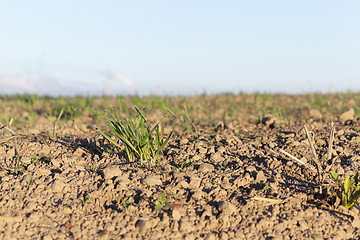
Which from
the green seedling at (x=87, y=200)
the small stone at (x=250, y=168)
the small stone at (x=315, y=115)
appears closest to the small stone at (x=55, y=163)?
the green seedling at (x=87, y=200)

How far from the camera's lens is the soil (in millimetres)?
2074

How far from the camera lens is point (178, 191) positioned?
234 cm

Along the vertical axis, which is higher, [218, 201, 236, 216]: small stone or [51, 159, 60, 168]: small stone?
[51, 159, 60, 168]: small stone

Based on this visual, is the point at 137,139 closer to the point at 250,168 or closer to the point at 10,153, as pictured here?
the point at 250,168

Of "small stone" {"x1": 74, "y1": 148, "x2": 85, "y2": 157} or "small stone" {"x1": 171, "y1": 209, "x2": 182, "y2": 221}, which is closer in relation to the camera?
"small stone" {"x1": 171, "y1": 209, "x2": 182, "y2": 221}

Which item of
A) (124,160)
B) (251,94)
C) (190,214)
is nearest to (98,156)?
(124,160)

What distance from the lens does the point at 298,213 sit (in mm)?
2188

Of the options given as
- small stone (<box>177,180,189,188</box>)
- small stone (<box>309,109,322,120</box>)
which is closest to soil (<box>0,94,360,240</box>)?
small stone (<box>177,180,189,188</box>)

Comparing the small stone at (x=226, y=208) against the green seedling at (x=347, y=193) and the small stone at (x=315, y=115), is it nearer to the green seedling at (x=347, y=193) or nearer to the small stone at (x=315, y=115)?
the green seedling at (x=347, y=193)

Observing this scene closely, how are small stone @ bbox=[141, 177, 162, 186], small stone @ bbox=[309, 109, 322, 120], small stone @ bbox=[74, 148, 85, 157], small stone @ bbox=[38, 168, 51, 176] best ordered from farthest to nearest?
small stone @ bbox=[309, 109, 322, 120] < small stone @ bbox=[74, 148, 85, 157] < small stone @ bbox=[38, 168, 51, 176] < small stone @ bbox=[141, 177, 162, 186]

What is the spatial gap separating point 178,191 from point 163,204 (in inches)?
6.8

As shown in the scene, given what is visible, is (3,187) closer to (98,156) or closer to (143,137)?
(98,156)

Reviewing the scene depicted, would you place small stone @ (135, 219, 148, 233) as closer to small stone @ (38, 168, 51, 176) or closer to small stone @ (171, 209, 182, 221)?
small stone @ (171, 209, 182, 221)

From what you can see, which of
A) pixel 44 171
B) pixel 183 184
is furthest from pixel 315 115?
pixel 44 171
